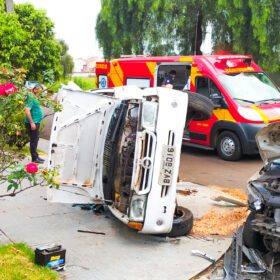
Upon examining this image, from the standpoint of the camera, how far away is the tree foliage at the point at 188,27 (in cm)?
1864

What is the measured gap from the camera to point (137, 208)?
5.01 metres

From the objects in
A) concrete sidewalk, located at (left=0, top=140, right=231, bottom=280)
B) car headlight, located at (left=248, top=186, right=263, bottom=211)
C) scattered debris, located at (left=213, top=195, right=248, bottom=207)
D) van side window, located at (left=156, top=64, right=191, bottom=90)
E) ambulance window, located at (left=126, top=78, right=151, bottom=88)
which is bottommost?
concrete sidewalk, located at (left=0, top=140, right=231, bottom=280)

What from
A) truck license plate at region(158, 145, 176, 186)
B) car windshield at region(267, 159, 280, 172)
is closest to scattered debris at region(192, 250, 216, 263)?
truck license plate at region(158, 145, 176, 186)

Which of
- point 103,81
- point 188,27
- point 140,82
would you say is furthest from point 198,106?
point 188,27

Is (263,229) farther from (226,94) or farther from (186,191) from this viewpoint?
(226,94)

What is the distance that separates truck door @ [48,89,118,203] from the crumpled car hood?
1798mm

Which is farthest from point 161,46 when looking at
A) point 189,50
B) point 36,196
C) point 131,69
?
point 36,196

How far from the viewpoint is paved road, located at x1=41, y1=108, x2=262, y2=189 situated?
27.4 feet

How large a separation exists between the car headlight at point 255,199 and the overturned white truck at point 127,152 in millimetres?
903

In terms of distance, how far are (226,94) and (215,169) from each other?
1711mm

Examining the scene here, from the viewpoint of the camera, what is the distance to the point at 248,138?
9688mm

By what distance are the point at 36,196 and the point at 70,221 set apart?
1250 mm

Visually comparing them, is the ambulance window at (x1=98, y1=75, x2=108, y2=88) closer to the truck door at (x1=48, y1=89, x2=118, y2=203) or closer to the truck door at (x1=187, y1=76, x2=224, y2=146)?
the truck door at (x1=187, y1=76, x2=224, y2=146)

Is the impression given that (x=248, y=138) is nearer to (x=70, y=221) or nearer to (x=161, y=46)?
(x=70, y=221)
